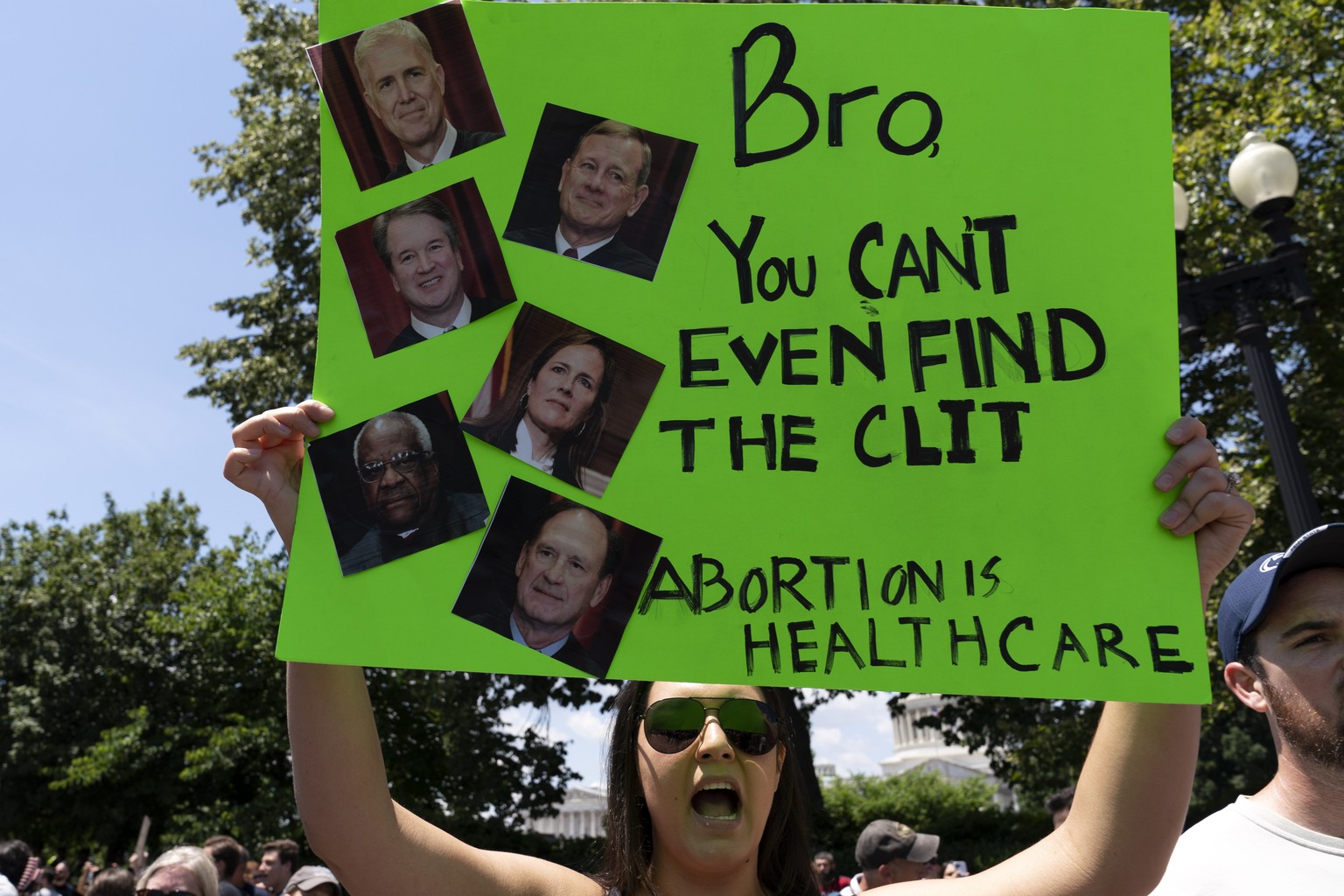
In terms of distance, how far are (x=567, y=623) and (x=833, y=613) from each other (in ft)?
1.45

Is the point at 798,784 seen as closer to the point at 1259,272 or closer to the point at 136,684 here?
the point at 1259,272

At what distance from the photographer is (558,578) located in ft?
6.28

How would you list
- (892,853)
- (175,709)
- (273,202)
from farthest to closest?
(175,709)
(273,202)
(892,853)

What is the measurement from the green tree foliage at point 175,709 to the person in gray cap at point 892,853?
1044 cm

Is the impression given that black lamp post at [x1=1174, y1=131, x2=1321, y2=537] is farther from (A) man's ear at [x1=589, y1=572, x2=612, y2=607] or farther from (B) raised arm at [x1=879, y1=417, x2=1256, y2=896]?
(A) man's ear at [x1=589, y1=572, x2=612, y2=607]

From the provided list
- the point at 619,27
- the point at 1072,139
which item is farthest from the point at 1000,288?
the point at 619,27

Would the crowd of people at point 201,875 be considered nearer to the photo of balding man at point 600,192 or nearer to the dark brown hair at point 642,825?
the dark brown hair at point 642,825

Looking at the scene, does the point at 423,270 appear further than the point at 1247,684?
No

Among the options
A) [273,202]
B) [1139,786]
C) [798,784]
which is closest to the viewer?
[1139,786]

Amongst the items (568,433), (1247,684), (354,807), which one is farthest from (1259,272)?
(354,807)

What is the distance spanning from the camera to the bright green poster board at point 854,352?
186cm

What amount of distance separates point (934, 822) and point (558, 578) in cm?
2435

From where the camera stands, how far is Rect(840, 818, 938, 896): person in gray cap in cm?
691

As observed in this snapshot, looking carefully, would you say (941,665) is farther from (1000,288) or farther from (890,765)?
(890,765)
